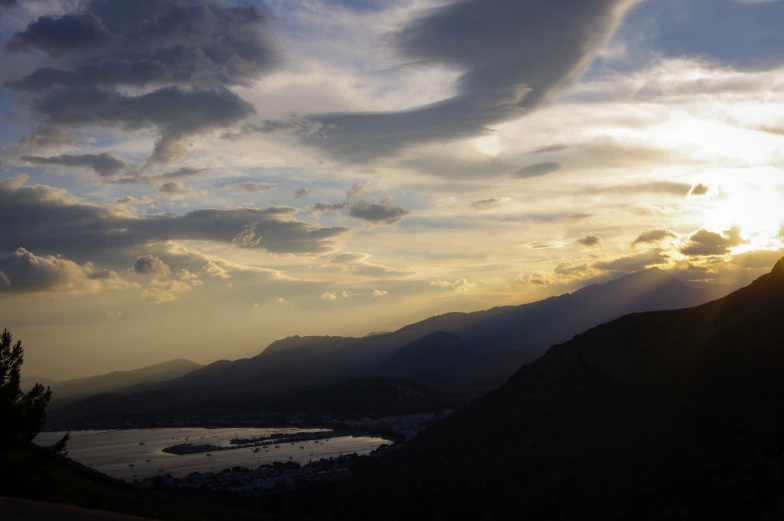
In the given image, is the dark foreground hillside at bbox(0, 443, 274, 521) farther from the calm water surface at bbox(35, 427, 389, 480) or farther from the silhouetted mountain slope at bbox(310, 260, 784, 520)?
the calm water surface at bbox(35, 427, 389, 480)

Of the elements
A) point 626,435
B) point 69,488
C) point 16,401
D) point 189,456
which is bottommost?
point 189,456

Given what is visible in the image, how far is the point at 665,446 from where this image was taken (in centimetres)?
5109

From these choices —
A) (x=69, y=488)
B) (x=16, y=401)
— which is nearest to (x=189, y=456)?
(x=16, y=401)

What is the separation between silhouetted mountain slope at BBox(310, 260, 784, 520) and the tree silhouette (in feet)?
135

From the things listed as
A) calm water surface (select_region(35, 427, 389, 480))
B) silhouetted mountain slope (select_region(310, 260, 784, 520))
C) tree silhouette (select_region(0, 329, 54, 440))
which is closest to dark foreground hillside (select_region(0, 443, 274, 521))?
tree silhouette (select_region(0, 329, 54, 440))

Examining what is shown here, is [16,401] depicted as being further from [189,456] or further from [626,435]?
[189,456]

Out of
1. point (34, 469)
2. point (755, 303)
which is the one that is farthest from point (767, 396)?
point (34, 469)

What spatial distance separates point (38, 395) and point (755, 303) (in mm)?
69556

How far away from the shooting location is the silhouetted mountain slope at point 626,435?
45.5m

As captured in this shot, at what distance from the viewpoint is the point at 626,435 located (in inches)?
2221

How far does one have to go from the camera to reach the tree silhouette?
126ft

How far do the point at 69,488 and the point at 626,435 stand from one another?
1853 inches

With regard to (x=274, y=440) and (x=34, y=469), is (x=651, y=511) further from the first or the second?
(x=274, y=440)

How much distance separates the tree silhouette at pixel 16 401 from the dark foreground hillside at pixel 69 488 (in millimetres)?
1346
